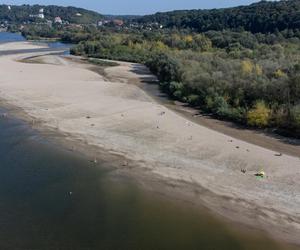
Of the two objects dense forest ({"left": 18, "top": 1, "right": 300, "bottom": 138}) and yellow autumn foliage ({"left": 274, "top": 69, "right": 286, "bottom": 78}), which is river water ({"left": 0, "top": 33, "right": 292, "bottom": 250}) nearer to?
dense forest ({"left": 18, "top": 1, "right": 300, "bottom": 138})

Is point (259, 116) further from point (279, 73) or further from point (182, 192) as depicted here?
point (182, 192)

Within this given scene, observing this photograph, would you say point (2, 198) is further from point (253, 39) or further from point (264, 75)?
point (253, 39)

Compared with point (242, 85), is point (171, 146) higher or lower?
lower

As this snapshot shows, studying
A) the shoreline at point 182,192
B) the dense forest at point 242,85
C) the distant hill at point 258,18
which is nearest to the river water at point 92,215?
the shoreline at point 182,192

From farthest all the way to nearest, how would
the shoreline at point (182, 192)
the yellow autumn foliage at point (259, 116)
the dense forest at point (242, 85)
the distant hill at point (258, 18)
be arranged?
the distant hill at point (258, 18), the dense forest at point (242, 85), the yellow autumn foliage at point (259, 116), the shoreline at point (182, 192)

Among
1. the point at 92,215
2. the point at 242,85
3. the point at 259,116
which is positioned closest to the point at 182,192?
the point at 92,215

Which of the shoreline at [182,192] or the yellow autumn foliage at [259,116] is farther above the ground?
the yellow autumn foliage at [259,116]

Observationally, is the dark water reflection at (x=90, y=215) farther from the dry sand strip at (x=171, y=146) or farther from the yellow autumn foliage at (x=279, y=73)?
the yellow autumn foliage at (x=279, y=73)
